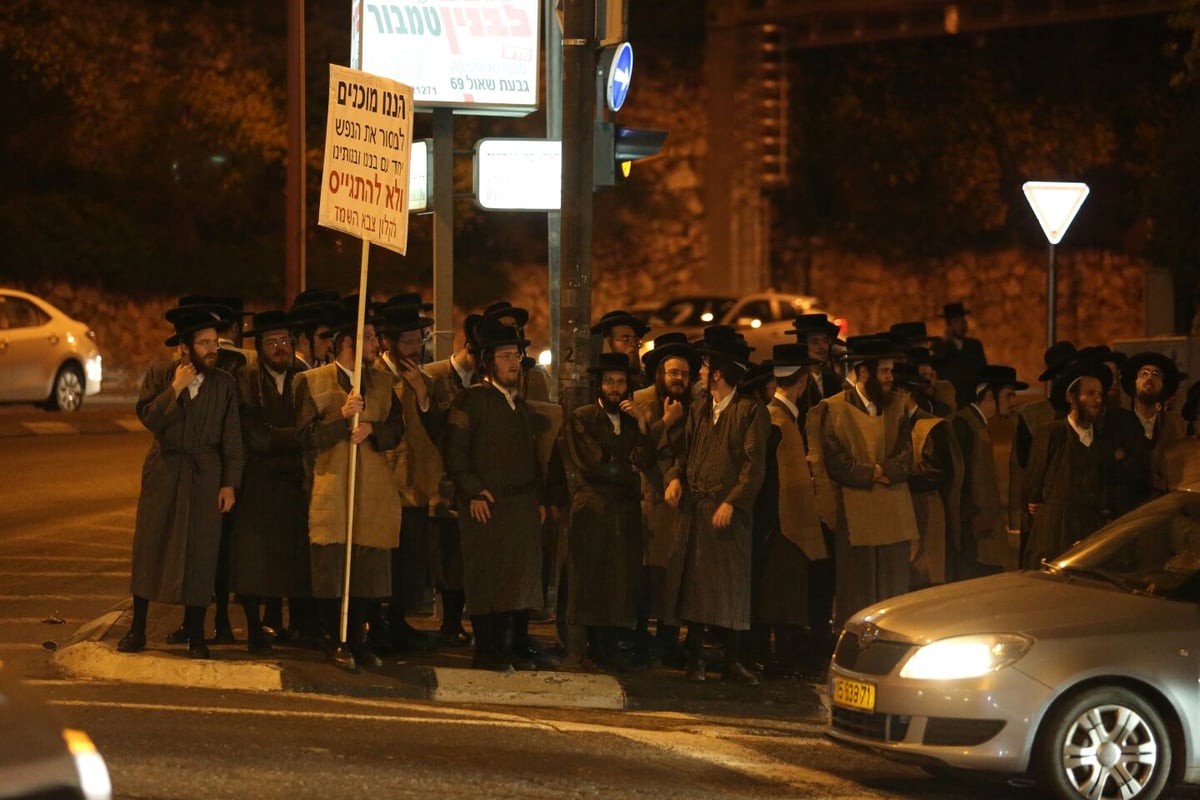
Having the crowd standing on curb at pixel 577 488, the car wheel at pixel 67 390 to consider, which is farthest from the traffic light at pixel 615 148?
the car wheel at pixel 67 390

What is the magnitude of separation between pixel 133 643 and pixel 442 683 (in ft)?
5.89

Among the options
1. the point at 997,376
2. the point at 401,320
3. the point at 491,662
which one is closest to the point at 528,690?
the point at 491,662

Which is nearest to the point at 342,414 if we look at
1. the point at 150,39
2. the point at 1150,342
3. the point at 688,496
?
the point at 688,496

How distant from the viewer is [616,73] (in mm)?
12695

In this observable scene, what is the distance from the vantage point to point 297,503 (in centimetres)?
1115

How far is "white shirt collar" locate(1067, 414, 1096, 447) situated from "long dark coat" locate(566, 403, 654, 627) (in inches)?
99.5

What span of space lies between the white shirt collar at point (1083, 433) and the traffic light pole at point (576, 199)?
306 cm

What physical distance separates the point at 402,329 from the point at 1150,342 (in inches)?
315

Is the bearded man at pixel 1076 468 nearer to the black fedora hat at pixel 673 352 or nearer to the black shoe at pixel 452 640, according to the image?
the black fedora hat at pixel 673 352

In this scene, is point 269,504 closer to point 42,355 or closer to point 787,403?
point 787,403

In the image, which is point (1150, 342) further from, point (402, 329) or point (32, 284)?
point (32, 284)

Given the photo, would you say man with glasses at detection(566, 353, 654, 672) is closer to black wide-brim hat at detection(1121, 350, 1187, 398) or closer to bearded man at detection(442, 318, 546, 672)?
bearded man at detection(442, 318, 546, 672)

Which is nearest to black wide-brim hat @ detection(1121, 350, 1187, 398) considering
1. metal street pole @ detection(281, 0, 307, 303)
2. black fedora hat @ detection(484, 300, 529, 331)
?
black fedora hat @ detection(484, 300, 529, 331)

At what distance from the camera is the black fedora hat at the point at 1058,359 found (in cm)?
1198
